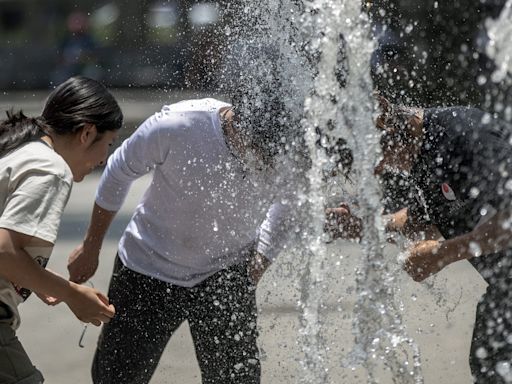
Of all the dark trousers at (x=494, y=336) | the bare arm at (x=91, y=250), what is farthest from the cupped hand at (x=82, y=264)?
the dark trousers at (x=494, y=336)

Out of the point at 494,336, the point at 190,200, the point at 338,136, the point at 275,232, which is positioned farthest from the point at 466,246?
the point at 190,200

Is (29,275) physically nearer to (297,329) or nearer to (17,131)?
(17,131)

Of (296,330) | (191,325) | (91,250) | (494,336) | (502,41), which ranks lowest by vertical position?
(296,330)

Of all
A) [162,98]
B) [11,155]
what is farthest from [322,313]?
[162,98]

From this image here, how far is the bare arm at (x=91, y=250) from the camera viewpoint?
10.2 ft

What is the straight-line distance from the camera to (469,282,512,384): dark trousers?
9.14 ft

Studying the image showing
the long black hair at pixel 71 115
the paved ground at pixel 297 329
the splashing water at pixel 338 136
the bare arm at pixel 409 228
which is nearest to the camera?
the long black hair at pixel 71 115

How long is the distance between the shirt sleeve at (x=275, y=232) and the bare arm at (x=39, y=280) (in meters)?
0.61

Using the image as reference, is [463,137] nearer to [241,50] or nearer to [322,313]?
[322,313]

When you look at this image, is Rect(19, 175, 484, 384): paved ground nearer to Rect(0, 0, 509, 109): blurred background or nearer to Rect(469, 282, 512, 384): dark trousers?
Rect(469, 282, 512, 384): dark trousers

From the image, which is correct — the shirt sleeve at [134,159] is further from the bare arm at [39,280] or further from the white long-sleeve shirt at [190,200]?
the bare arm at [39,280]

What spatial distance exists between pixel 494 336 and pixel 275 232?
652 mm

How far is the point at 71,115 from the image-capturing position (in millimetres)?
2627

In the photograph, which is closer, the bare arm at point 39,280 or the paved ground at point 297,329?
the bare arm at point 39,280
